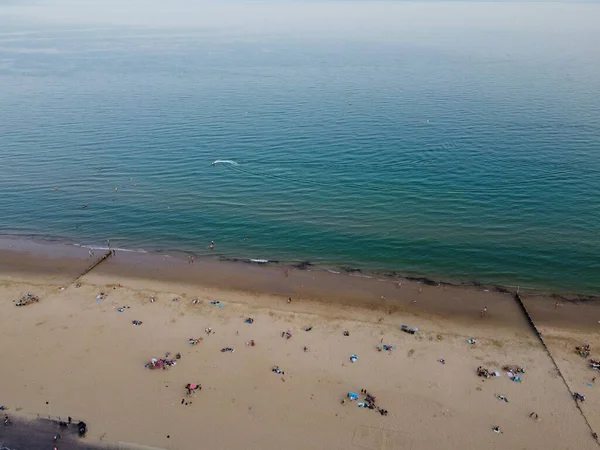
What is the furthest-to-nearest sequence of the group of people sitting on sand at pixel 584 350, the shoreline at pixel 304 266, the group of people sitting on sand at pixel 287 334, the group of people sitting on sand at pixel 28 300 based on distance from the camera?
the shoreline at pixel 304 266 < the group of people sitting on sand at pixel 28 300 < the group of people sitting on sand at pixel 287 334 < the group of people sitting on sand at pixel 584 350

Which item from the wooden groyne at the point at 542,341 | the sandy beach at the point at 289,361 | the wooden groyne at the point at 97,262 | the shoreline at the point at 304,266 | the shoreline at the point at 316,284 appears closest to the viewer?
the sandy beach at the point at 289,361

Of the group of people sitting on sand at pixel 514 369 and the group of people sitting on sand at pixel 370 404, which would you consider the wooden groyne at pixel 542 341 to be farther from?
the group of people sitting on sand at pixel 370 404

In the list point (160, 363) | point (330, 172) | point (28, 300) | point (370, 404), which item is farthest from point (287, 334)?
point (330, 172)

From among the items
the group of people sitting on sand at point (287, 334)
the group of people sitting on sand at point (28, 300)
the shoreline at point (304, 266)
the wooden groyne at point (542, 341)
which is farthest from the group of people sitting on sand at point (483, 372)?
the group of people sitting on sand at point (28, 300)

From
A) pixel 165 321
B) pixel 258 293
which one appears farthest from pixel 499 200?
pixel 165 321

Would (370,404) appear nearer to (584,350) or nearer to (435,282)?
(584,350)

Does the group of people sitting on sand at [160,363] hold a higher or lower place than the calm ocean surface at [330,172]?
lower

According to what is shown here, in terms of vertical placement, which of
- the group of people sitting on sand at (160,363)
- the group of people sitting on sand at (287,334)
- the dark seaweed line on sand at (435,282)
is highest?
the dark seaweed line on sand at (435,282)
